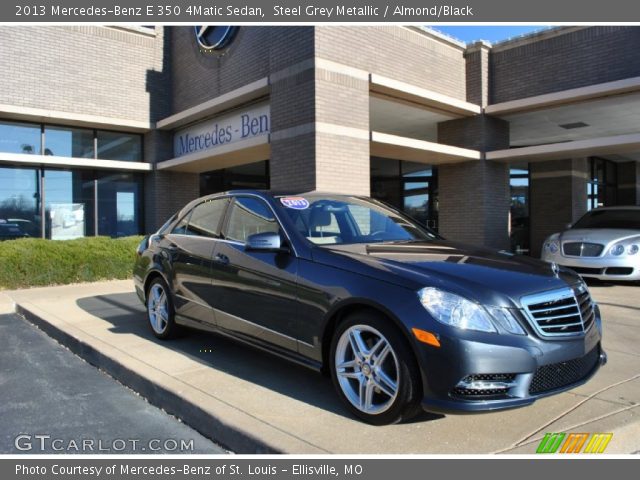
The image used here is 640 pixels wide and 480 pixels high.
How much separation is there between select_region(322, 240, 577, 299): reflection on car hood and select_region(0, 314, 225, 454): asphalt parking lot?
161cm

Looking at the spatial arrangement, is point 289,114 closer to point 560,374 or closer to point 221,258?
point 221,258

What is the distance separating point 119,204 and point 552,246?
10.5 meters

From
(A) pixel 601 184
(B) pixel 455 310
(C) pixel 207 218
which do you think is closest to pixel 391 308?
(B) pixel 455 310

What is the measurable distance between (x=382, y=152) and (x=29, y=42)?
334 inches

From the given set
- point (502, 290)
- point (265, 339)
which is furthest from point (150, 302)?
point (502, 290)

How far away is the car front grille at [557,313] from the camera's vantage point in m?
3.10

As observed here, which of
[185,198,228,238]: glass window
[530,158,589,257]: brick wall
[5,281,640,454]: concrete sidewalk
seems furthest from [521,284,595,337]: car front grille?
[530,158,589,257]: brick wall

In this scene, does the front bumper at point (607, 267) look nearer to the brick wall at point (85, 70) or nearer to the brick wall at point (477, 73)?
the brick wall at point (477, 73)

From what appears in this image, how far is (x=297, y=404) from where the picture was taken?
3.62 m

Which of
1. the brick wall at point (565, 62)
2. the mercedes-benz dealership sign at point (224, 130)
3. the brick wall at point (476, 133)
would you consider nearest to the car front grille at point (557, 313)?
the mercedes-benz dealership sign at point (224, 130)

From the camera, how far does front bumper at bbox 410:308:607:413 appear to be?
2893mm

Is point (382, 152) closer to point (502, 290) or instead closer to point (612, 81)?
point (612, 81)

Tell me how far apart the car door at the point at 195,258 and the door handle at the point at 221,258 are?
0.33 ft

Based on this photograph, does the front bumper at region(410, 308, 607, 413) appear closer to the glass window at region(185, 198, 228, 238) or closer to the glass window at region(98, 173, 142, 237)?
the glass window at region(185, 198, 228, 238)
